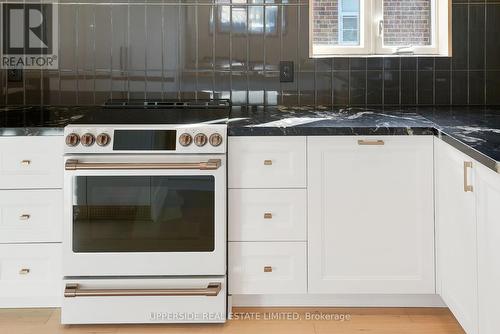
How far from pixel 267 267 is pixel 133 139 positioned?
0.78m

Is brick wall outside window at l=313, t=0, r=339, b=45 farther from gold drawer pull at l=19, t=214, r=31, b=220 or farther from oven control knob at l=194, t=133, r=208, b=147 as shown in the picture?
gold drawer pull at l=19, t=214, r=31, b=220

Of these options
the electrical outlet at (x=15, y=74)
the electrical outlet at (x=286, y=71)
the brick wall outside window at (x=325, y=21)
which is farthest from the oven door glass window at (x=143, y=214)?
the brick wall outside window at (x=325, y=21)

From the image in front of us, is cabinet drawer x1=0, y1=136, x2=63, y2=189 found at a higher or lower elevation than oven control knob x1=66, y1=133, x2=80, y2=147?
lower

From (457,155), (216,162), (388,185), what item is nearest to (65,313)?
(216,162)

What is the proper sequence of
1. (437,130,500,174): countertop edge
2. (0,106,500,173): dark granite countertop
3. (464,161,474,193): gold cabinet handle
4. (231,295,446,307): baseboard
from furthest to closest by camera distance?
(231,295,446,307): baseboard, (0,106,500,173): dark granite countertop, (464,161,474,193): gold cabinet handle, (437,130,500,174): countertop edge

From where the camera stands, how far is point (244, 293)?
9.70 ft

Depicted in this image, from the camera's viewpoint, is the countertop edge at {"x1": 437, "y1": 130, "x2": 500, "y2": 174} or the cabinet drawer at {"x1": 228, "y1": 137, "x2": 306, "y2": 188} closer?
the countertop edge at {"x1": 437, "y1": 130, "x2": 500, "y2": 174}

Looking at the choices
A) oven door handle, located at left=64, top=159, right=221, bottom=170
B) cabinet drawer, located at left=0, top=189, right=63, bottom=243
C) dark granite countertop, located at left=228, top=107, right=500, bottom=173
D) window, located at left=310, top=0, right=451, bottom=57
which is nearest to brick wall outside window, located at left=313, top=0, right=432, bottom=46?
window, located at left=310, top=0, right=451, bottom=57

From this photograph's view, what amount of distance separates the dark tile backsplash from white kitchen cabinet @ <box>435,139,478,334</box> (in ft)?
3.01

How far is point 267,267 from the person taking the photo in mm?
2943

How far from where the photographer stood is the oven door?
277 cm

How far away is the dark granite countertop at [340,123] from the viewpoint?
2707 millimetres

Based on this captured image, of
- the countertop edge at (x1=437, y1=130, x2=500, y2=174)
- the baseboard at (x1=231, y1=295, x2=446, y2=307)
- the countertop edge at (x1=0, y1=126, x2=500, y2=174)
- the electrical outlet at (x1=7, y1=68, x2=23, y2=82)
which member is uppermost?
the electrical outlet at (x1=7, y1=68, x2=23, y2=82)

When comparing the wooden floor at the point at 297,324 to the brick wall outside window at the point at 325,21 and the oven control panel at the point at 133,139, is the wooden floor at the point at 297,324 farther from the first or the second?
the brick wall outside window at the point at 325,21
